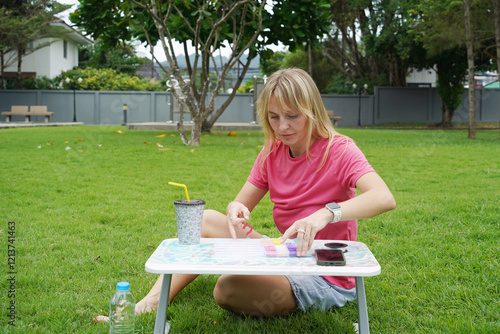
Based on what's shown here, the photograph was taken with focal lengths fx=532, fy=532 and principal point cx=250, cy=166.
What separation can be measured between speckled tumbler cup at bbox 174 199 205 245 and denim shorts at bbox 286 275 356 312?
489 millimetres

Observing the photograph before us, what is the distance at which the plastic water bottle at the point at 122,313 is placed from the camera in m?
2.33

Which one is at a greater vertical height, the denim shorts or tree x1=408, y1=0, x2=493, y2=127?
tree x1=408, y1=0, x2=493, y2=127

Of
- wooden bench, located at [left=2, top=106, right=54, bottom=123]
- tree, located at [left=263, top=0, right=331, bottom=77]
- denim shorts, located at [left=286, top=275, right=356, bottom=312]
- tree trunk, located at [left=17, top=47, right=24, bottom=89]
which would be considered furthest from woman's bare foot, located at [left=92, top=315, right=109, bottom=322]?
tree trunk, located at [left=17, top=47, right=24, bottom=89]

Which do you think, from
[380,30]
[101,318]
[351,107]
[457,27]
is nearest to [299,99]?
[101,318]

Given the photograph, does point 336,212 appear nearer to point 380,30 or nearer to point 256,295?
point 256,295

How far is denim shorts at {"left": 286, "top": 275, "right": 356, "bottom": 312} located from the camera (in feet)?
7.84

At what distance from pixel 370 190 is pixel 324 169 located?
362 millimetres

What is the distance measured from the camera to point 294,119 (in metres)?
2.34

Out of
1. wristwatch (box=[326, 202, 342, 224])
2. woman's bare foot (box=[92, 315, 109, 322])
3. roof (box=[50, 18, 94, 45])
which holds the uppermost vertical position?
roof (box=[50, 18, 94, 45])

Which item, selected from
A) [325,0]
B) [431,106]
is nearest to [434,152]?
[325,0]

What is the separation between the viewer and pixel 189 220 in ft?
7.12

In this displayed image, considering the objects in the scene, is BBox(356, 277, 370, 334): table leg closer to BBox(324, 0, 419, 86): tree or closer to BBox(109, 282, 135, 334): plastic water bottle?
BBox(109, 282, 135, 334): plastic water bottle

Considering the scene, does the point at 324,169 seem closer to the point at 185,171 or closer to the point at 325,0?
the point at 185,171

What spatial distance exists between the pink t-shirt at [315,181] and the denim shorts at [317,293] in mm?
38
